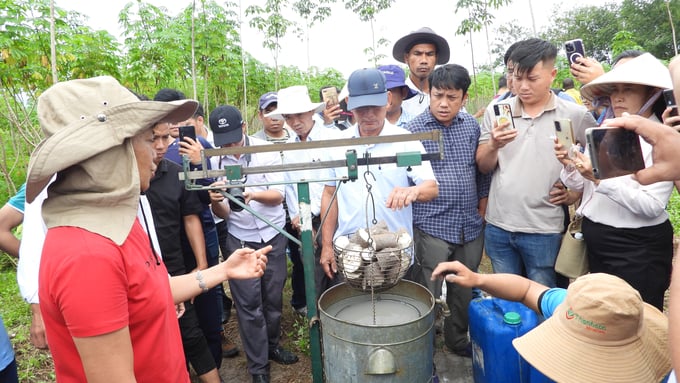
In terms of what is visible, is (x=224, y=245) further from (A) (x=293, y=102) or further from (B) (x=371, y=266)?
(B) (x=371, y=266)

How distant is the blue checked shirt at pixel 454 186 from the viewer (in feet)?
10.7

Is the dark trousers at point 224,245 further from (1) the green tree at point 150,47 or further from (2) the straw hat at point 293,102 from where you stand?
(1) the green tree at point 150,47

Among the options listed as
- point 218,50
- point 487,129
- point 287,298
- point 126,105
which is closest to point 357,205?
point 487,129

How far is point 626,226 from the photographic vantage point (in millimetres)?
2594

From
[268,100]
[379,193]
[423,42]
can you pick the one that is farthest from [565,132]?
[268,100]

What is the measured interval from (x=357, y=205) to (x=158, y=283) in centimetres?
164

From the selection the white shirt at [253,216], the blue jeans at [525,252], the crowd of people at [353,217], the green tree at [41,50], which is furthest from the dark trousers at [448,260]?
the green tree at [41,50]

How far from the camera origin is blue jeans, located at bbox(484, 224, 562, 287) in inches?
122

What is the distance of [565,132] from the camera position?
8.60 feet

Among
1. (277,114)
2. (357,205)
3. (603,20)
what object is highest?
(603,20)

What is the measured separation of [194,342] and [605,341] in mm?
2506

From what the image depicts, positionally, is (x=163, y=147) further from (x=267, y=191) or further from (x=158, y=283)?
(x=158, y=283)

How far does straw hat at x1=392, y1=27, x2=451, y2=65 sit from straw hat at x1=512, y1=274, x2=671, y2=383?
3361 mm

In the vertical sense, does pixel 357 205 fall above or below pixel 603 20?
below
